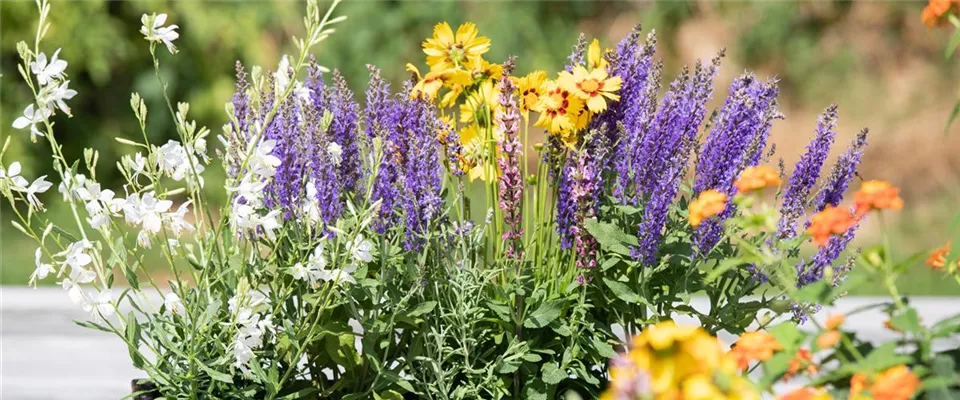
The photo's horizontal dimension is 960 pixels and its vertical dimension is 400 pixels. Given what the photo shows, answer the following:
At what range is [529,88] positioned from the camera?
6.79 feet

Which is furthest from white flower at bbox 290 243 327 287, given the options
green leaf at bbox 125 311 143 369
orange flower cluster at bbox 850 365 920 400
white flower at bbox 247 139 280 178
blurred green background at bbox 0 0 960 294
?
blurred green background at bbox 0 0 960 294

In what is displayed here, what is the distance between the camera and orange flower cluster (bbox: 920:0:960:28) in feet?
4.87

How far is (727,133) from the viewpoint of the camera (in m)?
1.89

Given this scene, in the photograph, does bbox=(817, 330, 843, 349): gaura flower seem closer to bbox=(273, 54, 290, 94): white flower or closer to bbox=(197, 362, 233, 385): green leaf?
bbox=(197, 362, 233, 385): green leaf

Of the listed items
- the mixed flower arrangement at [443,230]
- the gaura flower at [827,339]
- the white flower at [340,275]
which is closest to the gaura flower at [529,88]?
Result: the mixed flower arrangement at [443,230]

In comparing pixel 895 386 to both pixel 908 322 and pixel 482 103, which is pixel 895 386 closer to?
pixel 908 322

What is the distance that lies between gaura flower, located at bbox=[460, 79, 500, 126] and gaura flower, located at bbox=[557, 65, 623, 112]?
0.20m

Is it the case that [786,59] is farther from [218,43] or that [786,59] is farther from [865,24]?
[218,43]

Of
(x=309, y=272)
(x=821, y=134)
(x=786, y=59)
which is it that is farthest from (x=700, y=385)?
(x=786, y=59)

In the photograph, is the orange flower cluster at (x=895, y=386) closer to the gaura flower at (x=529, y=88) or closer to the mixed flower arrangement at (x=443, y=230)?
the mixed flower arrangement at (x=443, y=230)

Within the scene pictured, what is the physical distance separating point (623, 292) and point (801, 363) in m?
0.66

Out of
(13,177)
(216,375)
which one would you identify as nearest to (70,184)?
(13,177)

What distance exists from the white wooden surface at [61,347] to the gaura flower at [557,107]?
1394mm

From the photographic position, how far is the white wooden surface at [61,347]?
9.39 ft
